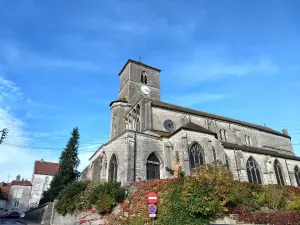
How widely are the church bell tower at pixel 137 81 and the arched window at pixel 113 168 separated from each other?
12984 mm

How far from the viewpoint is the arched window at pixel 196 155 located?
22.8m

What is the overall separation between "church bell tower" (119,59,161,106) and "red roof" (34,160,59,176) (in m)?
29.1

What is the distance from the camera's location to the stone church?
2244cm

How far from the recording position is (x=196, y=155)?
917 inches

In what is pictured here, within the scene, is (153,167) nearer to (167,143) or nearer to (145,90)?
(167,143)

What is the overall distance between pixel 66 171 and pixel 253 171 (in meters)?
25.5

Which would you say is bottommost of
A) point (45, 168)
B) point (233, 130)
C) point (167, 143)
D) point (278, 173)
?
point (278, 173)

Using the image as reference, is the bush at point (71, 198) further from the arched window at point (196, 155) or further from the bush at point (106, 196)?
the arched window at point (196, 155)

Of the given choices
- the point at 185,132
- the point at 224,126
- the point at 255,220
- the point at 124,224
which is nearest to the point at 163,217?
the point at 124,224

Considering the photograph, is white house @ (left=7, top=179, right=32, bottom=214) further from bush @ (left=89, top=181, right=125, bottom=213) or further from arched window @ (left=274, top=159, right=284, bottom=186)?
arched window @ (left=274, top=159, right=284, bottom=186)

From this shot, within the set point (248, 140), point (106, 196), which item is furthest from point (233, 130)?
point (106, 196)

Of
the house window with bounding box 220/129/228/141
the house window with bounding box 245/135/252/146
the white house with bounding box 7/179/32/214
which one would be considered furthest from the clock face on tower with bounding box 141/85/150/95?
the white house with bounding box 7/179/32/214

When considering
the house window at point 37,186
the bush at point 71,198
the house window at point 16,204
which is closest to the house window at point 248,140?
the bush at point 71,198

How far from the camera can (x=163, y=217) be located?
12.8 metres
